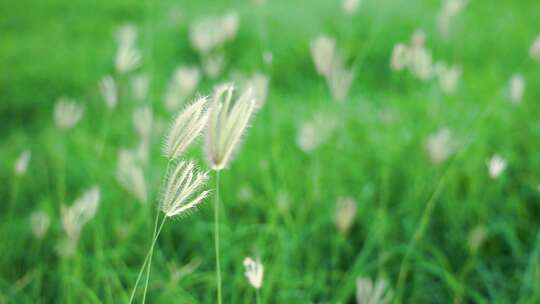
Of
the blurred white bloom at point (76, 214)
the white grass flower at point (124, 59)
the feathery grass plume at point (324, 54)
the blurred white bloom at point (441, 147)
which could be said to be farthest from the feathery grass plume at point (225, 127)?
the blurred white bloom at point (441, 147)

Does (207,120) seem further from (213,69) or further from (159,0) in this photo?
(159,0)

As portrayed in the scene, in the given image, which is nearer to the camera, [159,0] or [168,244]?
[168,244]

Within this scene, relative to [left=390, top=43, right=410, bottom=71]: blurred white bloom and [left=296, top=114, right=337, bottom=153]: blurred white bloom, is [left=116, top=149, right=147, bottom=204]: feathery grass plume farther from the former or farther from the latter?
[left=390, top=43, right=410, bottom=71]: blurred white bloom

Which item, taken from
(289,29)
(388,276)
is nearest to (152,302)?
(388,276)

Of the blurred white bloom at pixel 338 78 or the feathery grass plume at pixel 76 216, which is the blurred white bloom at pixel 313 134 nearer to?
the blurred white bloom at pixel 338 78

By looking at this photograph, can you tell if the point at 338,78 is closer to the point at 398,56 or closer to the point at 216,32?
the point at 398,56

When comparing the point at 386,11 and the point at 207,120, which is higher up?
the point at 207,120

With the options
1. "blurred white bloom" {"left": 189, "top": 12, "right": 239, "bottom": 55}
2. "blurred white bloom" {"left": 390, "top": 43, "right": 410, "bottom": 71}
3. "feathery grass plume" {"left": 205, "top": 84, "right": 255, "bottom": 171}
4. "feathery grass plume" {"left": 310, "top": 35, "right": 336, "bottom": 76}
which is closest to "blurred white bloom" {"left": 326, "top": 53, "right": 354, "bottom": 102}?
"feathery grass plume" {"left": 310, "top": 35, "right": 336, "bottom": 76}

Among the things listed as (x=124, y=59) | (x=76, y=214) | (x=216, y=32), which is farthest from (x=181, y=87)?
(x=76, y=214)
